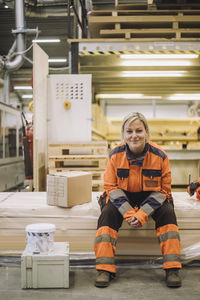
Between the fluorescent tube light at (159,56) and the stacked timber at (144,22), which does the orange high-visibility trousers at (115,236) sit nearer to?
the fluorescent tube light at (159,56)

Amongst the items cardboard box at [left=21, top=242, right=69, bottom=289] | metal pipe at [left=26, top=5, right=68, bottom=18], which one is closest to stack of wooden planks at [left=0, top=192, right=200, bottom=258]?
cardboard box at [left=21, top=242, right=69, bottom=289]

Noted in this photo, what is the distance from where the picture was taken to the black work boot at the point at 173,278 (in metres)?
2.43

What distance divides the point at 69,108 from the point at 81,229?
2552 millimetres

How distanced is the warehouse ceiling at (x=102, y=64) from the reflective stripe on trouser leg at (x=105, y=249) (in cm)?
365

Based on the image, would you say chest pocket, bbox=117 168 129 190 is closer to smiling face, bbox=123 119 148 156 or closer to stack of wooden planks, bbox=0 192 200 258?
smiling face, bbox=123 119 148 156

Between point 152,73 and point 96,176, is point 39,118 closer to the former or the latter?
point 96,176

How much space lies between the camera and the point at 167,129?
9.80 metres

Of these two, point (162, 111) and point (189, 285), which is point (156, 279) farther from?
point (162, 111)

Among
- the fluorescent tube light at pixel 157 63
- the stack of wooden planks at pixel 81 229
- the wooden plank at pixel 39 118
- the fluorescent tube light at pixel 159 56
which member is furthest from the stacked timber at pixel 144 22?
the stack of wooden planks at pixel 81 229

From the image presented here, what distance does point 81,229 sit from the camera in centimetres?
299

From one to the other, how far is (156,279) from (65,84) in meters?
3.43

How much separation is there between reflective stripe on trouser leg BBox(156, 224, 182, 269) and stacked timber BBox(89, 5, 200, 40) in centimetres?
382

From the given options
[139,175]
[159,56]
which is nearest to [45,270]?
[139,175]

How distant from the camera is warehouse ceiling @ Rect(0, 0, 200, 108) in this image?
19.1 ft
